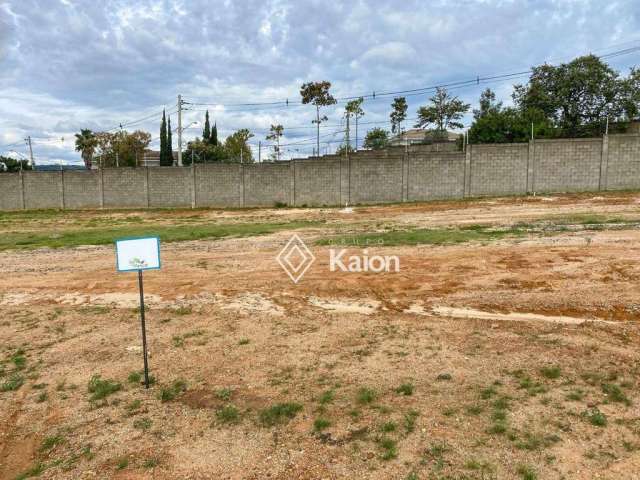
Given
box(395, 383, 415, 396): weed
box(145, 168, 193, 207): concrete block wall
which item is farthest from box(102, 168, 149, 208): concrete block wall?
box(395, 383, 415, 396): weed

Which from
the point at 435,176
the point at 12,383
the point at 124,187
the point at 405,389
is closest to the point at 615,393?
the point at 405,389

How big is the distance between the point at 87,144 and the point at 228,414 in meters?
64.8

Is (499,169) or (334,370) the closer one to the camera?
(334,370)

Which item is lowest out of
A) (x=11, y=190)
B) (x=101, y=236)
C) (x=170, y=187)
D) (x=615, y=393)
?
(x=615, y=393)

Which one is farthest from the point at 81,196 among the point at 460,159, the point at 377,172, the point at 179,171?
the point at 460,159

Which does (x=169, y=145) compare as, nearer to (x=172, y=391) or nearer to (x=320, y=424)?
(x=172, y=391)

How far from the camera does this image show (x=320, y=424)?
13.3 ft

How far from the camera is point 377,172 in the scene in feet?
91.4

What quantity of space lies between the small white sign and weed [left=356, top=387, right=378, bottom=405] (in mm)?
2570

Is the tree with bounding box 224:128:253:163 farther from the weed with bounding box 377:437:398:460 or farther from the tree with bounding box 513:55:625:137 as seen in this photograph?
the weed with bounding box 377:437:398:460

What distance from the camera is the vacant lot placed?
3625 mm

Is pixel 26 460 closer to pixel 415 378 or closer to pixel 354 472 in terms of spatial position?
pixel 354 472

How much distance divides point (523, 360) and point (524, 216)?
13487mm

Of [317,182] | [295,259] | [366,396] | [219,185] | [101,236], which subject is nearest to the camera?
[366,396]
